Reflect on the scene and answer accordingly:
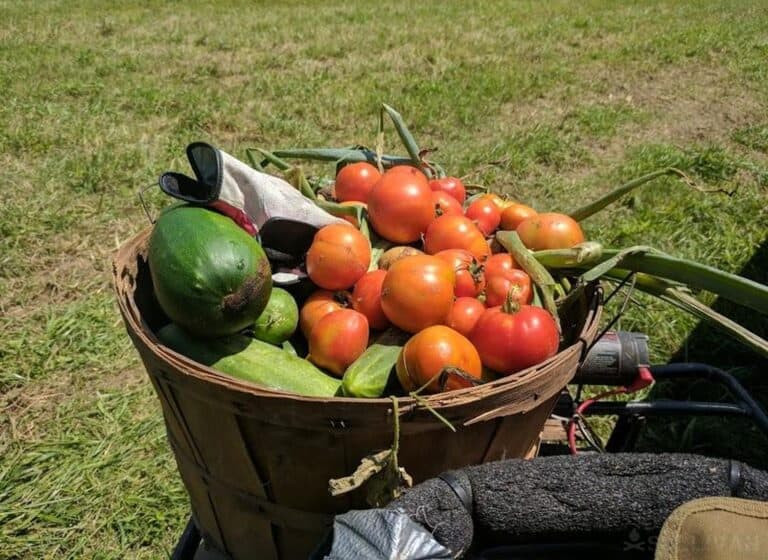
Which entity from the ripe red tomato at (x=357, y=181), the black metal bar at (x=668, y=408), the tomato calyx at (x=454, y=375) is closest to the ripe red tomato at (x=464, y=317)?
the tomato calyx at (x=454, y=375)

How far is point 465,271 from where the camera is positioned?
5.99ft

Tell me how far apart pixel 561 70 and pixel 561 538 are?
6589 millimetres

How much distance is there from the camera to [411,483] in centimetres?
150

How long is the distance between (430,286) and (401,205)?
372 mm

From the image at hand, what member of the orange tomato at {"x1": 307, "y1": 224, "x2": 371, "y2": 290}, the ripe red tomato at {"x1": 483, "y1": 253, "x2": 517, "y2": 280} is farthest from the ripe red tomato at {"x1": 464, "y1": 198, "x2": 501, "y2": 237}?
the orange tomato at {"x1": 307, "y1": 224, "x2": 371, "y2": 290}

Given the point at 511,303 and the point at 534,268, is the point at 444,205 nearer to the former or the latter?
the point at 534,268

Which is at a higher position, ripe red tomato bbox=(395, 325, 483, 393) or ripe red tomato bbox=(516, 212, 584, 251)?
ripe red tomato bbox=(516, 212, 584, 251)

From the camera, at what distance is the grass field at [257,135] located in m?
2.96

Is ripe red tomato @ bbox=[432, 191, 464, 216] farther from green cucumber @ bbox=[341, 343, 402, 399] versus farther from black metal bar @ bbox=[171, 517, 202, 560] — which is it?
black metal bar @ bbox=[171, 517, 202, 560]

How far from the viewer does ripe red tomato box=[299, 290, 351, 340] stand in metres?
1.86

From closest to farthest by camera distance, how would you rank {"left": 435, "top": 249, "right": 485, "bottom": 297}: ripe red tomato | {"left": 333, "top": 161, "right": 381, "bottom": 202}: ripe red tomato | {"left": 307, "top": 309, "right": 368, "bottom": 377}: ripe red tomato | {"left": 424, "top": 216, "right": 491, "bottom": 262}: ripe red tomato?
{"left": 307, "top": 309, "right": 368, "bottom": 377}: ripe red tomato, {"left": 435, "top": 249, "right": 485, "bottom": 297}: ripe red tomato, {"left": 424, "top": 216, "right": 491, "bottom": 262}: ripe red tomato, {"left": 333, "top": 161, "right": 381, "bottom": 202}: ripe red tomato

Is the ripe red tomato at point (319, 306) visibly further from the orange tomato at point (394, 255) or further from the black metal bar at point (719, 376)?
the black metal bar at point (719, 376)

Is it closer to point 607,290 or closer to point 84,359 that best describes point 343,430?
point 84,359

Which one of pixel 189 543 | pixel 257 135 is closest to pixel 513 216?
pixel 189 543
